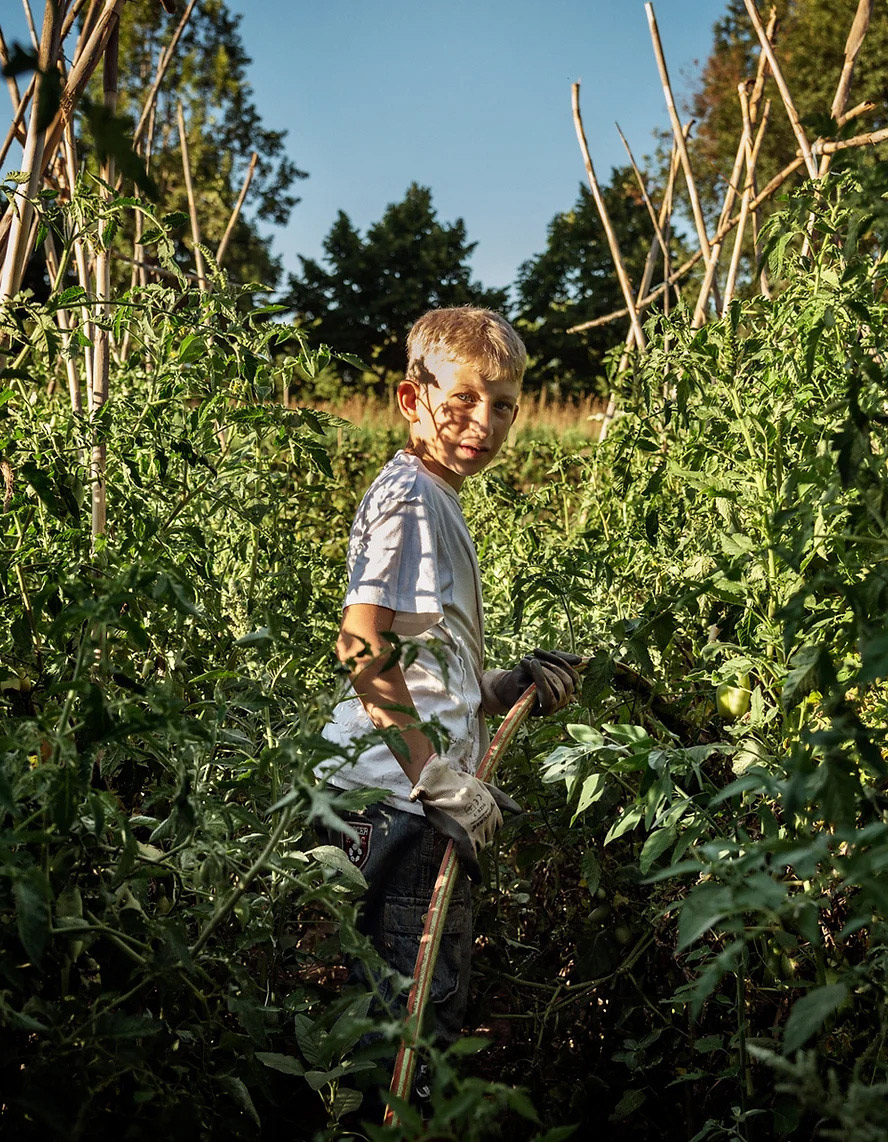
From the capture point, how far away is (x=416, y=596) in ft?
5.57

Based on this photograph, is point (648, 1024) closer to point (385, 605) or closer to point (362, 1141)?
point (362, 1141)

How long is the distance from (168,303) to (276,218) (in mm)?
→ 24054

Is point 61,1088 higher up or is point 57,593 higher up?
point 57,593

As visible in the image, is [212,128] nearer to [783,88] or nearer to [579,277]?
[579,277]

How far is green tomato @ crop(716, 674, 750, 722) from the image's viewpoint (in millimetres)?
1781

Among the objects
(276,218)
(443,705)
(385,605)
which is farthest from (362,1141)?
(276,218)

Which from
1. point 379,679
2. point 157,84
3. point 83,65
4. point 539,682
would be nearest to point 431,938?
point 379,679

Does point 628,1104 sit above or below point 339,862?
below

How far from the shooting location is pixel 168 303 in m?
1.75

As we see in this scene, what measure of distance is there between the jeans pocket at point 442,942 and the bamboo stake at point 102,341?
763 mm

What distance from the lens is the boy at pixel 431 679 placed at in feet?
5.36

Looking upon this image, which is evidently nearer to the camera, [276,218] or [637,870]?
[637,870]

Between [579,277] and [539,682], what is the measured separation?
66.3ft

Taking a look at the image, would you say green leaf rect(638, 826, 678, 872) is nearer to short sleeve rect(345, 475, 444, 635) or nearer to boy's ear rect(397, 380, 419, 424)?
short sleeve rect(345, 475, 444, 635)
